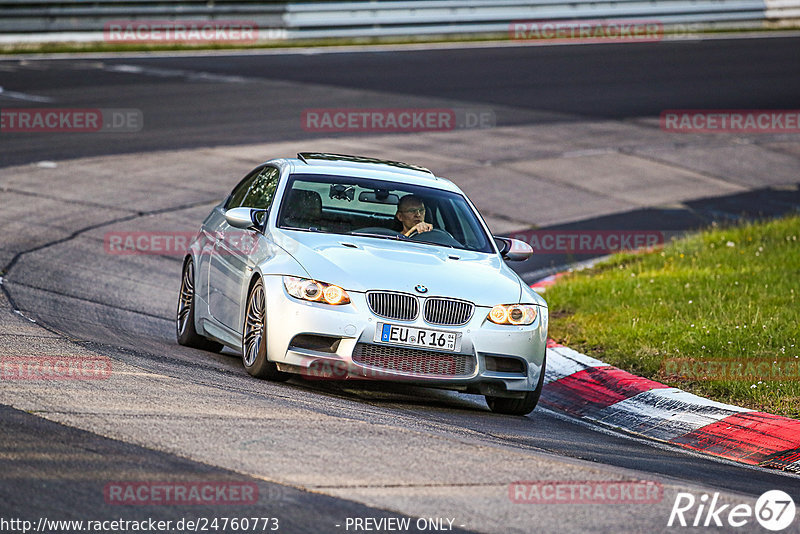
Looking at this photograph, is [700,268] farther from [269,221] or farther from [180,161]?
[180,161]

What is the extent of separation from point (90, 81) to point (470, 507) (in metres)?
19.8

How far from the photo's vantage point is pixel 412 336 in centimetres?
788

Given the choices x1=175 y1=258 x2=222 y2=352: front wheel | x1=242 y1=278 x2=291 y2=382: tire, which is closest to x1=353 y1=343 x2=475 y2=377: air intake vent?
x1=242 y1=278 x2=291 y2=382: tire

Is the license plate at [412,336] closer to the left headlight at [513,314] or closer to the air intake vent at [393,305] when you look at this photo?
the air intake vent at [393,305]

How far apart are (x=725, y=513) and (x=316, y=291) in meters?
3.18

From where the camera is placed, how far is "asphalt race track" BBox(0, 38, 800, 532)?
18.3 feet

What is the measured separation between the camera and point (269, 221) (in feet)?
29.5

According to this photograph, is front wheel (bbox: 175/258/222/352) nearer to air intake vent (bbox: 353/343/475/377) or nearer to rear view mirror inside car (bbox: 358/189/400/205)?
rear view mirror inside car (bbox: 358/189/400/205)

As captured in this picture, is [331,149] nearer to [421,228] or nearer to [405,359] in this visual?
[421,228]

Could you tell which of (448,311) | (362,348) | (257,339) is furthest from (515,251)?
(257,339)

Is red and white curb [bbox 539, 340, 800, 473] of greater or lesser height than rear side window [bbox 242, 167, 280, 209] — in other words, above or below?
below

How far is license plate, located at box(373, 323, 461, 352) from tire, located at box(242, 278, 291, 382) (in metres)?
0.78

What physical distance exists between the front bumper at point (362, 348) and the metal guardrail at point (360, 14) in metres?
21.4

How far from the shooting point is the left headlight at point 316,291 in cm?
793
